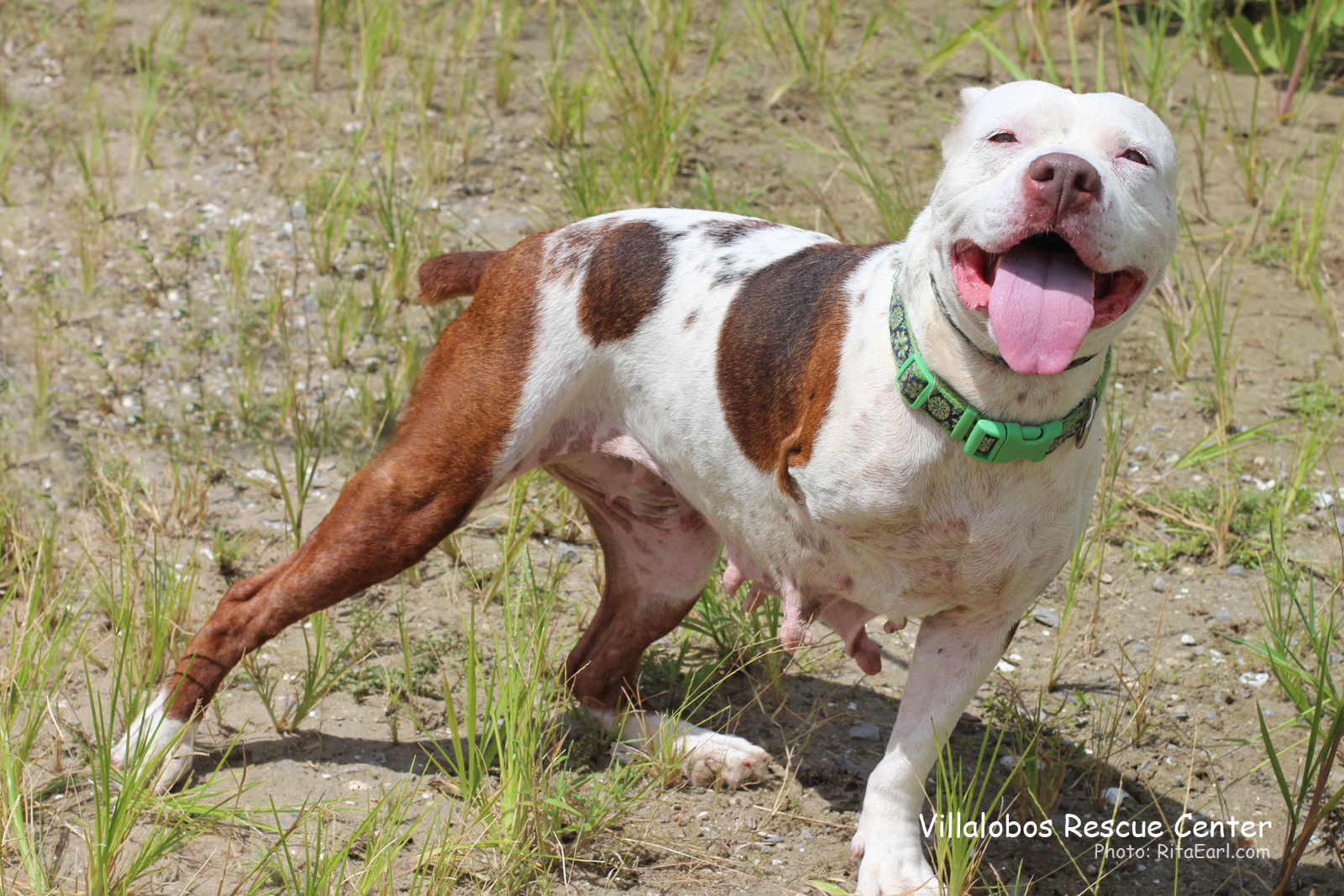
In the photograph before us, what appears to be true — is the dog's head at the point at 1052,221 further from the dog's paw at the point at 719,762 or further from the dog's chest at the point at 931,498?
the dog's paw at the point at 719,762

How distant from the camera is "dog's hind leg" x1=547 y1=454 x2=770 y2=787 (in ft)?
11.8

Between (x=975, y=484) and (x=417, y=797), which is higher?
(x=975, y=484)

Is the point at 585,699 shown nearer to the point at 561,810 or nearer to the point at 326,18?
the point at 561,810

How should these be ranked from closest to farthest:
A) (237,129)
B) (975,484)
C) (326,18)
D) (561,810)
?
1. (975,484)
2. (561,810)
3. (237,129)
4. (326,18)

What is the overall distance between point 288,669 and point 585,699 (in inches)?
36.9

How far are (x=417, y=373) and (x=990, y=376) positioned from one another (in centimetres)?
296

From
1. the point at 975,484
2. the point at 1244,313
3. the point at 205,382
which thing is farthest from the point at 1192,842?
the point at 205,382

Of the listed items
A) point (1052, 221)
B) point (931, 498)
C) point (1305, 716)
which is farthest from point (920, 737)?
point (1052, 221)

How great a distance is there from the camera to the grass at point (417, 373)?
3137mm

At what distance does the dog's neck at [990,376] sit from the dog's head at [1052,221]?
0.06 metres

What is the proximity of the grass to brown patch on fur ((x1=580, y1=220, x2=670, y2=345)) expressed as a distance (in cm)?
73

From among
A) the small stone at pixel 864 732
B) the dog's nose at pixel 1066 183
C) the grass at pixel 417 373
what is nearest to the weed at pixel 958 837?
the grass at pixel 417 373

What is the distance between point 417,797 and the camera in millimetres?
3441

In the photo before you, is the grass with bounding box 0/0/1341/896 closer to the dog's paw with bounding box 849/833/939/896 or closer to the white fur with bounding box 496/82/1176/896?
the dog's paw with bounding box 849/833/939/896
